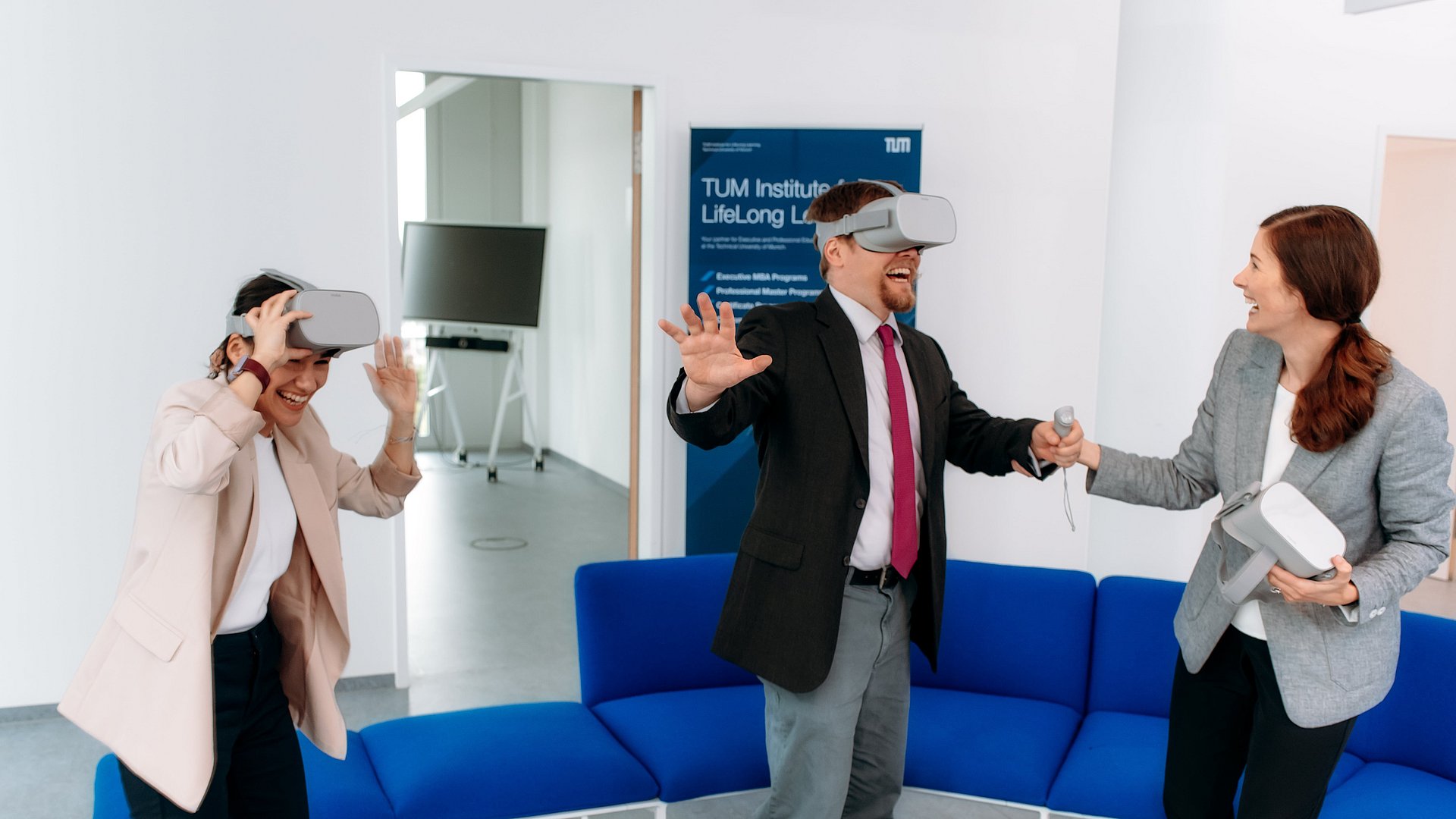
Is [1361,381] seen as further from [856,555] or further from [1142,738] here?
[1142,738]

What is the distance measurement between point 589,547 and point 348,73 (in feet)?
12.5

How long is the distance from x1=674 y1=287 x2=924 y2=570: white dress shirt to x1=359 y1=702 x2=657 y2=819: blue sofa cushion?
1.04m

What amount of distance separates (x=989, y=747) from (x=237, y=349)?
2247 millimetres

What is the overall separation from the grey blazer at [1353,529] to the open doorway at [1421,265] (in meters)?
5.11

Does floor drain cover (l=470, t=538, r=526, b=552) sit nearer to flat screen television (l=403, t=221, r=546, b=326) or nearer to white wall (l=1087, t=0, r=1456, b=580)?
flat screen television (l=403, t=221, r=546, b=326)

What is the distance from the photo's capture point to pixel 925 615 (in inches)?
102

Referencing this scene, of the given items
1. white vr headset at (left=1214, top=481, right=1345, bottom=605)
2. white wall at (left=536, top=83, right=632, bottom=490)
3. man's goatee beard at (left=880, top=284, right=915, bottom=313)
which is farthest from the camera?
white wall at (left=536, top=83, right=632, bottom=490)

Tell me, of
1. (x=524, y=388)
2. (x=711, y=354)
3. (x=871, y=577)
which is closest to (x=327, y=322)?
(x=711, y=354)

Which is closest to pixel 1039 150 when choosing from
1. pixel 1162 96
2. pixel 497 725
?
pixel 1162 96

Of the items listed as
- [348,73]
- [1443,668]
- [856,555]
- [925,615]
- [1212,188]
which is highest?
[348,73]

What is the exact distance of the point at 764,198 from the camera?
4.92 metres

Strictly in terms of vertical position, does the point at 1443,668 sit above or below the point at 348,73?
below

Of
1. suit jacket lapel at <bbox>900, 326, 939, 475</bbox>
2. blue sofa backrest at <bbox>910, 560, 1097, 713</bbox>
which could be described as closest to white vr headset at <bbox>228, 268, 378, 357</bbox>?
suit jacket lapel at <bbox>900, 326, 939, 475</bbox>

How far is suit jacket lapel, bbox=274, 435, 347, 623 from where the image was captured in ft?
7.13
